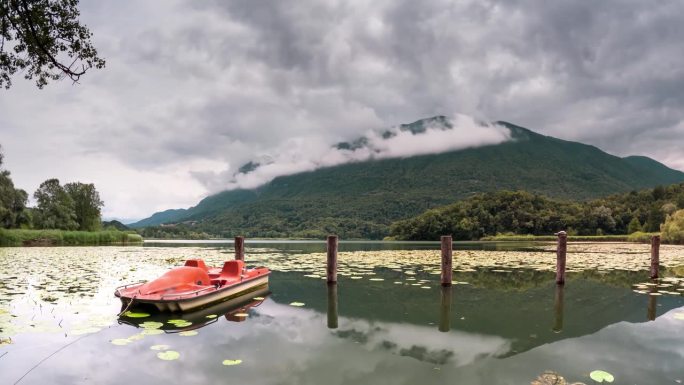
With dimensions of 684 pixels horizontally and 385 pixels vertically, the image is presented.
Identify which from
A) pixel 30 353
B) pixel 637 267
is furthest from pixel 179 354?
pixel 637 267

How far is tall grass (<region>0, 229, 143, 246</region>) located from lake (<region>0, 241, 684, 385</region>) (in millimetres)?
41946

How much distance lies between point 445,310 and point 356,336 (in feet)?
10.9

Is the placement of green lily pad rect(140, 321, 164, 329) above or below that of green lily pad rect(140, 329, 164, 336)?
below

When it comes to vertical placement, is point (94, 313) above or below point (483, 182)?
below

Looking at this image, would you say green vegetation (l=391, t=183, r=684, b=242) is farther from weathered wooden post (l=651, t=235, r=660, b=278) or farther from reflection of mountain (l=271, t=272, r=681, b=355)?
reflection of mountain (l=271, t=272, r=681, b=355)

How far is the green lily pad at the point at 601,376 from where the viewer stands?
571 cm

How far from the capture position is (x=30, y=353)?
698cm

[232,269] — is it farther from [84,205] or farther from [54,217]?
[84,205]

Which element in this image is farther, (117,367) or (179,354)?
(179,354)

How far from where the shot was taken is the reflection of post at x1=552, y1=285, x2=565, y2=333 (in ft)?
28.6

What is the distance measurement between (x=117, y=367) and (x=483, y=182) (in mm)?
174274

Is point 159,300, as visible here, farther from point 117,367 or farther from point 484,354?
A: point 484,354

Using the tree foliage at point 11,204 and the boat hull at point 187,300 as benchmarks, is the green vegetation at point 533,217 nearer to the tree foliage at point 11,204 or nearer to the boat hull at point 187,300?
the tree foliage at point 11,204

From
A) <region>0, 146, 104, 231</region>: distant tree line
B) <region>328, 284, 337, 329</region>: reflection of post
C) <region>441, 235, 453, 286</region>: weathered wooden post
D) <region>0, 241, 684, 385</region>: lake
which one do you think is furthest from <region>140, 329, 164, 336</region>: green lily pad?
<region>0, 146, 104, 231</region>: distant tree line
